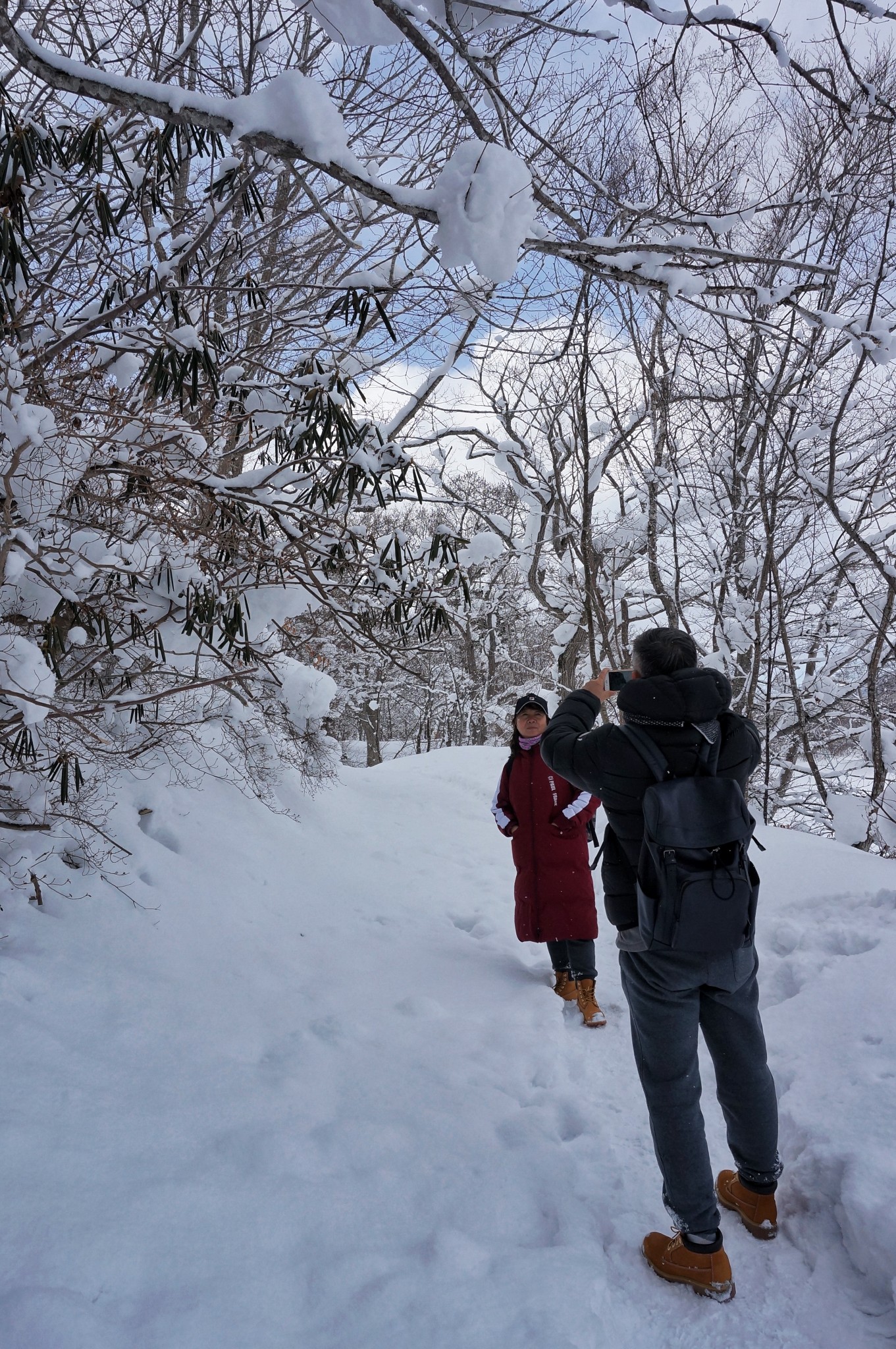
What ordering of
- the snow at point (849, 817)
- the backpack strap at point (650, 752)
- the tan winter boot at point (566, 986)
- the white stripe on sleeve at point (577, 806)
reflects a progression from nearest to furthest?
the backpack strap at point (650, 752)
the tan winter boot at point (566, 986)
the white stripe on sleeve at point (577, 806)
the snow at point (849, 817)

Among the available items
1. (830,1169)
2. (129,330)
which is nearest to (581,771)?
(830,1169)

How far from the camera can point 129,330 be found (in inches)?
113

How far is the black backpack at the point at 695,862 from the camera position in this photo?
1.91 metres

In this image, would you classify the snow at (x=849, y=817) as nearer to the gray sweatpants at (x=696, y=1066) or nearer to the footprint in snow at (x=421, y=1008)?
the footprint in snow at (x=421, y=1008)

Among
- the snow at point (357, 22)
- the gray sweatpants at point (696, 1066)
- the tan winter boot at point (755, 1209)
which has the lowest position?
the tan winter boot at point (755, 1209)

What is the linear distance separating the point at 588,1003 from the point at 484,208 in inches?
135

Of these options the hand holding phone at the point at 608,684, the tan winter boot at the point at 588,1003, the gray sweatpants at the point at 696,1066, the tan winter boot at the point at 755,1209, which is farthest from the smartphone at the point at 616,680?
the tan winter boot at the point at 588,1003

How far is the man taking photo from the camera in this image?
1.91m

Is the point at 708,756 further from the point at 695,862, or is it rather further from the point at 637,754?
the point at 695,862

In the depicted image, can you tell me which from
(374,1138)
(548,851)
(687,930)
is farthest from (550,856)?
(687,930)

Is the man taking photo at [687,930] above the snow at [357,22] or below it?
below

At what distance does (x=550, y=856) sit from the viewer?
151 inches

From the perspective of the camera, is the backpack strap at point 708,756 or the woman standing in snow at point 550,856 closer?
the backpack strap at point 708,756

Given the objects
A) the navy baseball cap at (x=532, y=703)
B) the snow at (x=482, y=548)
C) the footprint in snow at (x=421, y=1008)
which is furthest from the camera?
the snow at (x=482, y=548)
